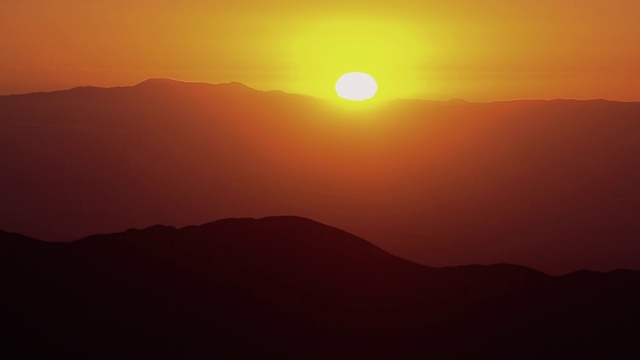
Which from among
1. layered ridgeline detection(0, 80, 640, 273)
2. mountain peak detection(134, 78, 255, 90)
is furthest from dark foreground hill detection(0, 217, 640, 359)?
mountain peak detection(134, 78, 255, 90)

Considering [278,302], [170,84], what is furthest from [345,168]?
[278,302]

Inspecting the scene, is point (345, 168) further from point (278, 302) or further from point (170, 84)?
point (278, 302)

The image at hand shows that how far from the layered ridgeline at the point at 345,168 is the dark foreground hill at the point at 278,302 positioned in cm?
6324

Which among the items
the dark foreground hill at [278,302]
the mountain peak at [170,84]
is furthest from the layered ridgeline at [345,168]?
the dark foreground hill at [278,302]

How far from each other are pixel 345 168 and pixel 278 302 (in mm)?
102544

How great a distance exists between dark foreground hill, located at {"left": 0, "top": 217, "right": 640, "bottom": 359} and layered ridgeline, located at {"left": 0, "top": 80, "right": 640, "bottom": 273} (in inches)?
2490

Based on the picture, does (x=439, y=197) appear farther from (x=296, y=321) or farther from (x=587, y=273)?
(x=296, y=321)

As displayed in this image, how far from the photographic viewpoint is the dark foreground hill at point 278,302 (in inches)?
1296

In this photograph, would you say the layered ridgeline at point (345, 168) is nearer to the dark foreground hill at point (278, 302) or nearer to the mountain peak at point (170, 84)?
the mountain peak at point (170, 84)

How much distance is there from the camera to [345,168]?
139250 millimetres

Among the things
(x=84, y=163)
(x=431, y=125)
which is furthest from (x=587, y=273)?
(x=431, y=125)

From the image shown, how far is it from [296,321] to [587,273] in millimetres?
14915

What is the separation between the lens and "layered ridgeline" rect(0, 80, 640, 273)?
113 metres

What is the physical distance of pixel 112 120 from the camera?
15438 cm
